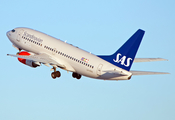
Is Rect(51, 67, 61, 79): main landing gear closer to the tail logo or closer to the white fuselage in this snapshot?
the white fuselage

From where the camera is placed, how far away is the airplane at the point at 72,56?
197 ft

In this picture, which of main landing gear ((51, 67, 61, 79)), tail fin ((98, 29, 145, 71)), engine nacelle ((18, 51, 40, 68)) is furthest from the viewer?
engine nacelle ((18, 51, 40, 68))

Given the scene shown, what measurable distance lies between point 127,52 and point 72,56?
1008 centimetres

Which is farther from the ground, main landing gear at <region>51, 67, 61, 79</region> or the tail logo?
the tail logo

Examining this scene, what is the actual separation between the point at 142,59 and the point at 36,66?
59.0 feet

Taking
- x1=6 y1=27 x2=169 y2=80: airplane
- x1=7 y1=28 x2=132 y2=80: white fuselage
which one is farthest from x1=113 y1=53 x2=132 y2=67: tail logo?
x1=7 y1=28 x2=132 y2=80: white fuselage

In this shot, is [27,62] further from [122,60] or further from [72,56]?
[122,60]

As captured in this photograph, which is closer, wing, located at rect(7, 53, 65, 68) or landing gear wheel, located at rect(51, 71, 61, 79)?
wing, located at rect(7, 53, 65, 68)

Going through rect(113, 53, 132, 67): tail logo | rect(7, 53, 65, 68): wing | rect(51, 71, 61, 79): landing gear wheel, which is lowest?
rect(51, 71, 61, 79): landing gear wheel

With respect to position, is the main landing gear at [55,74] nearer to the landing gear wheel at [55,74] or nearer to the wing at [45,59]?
the landing gear wheel at [55,74]

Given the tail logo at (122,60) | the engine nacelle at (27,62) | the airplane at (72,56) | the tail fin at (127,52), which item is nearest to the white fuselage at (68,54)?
the airplane at (72,56)

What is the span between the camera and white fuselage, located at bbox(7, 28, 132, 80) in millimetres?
61812

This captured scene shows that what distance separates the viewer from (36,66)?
69.2 m

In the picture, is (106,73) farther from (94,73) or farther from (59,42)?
(59,42)
